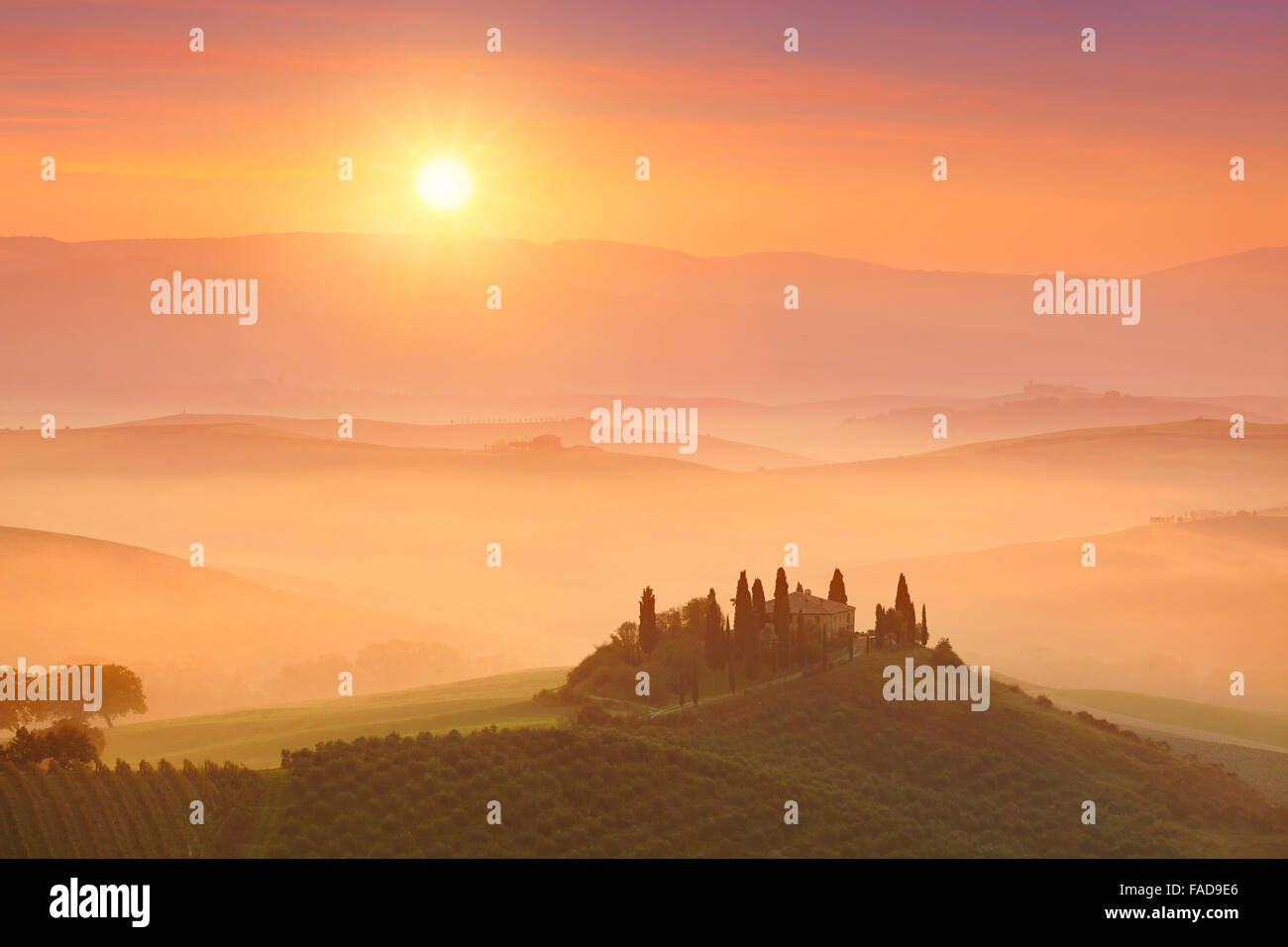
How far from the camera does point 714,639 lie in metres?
110

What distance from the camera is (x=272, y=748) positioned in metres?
105

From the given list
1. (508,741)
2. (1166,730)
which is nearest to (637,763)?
(508,741)

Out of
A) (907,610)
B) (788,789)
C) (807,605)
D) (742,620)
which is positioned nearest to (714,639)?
(742,620)

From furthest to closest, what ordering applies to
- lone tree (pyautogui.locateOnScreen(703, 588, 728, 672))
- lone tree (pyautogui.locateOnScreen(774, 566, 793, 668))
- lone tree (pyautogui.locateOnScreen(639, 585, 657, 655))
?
1. lone tree (pyautogui.locateOnScreen(639, 585, 657, 655))
2. lone tree (pyautogui.locateOnScreen(774, 566, 793, 668))
3. lone tree (pyautogui.locateOnScreen(703, 588, 728, 672))

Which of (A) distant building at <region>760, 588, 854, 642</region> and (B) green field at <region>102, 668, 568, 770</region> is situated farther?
(A) distant building at <region>760, 588, 854, 642</region>

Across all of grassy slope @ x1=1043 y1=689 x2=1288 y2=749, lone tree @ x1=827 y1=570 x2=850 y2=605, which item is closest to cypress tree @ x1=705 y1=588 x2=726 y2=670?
lone tree @ x1=827 y1=570 x2=850 y2=605

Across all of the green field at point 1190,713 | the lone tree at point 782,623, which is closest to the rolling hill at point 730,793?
the lone tree at point 782,623

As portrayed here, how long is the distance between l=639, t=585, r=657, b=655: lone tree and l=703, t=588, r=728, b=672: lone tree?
432cm

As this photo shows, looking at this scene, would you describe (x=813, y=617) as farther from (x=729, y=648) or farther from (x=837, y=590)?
(x=729, y=648)

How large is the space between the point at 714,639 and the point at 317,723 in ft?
112

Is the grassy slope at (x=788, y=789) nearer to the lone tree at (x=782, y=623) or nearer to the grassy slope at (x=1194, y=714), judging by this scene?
the lone tree at (x=782, y=623)

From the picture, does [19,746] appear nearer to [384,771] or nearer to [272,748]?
[272,748]

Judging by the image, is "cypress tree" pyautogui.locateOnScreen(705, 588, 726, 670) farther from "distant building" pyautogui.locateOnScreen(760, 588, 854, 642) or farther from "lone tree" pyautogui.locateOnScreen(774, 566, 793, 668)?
"lone tree" pyautogui.locateOnScreen(774, 566, 793, 668)

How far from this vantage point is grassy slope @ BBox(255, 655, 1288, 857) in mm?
81188
